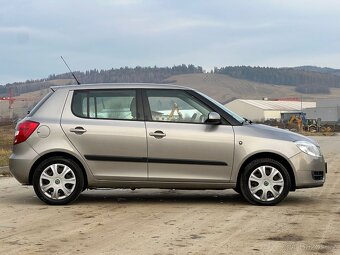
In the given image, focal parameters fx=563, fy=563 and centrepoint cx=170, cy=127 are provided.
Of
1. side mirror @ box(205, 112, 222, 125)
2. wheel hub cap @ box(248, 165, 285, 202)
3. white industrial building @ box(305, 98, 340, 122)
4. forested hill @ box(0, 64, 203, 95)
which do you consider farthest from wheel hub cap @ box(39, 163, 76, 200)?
white industrial building @ box(305, 98, 340, 122)

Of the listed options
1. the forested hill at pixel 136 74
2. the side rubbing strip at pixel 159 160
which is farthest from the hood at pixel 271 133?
the forested hill at pixel 136 74

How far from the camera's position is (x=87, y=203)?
8.46 m

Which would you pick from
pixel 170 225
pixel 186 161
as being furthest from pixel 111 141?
pixel 170 225

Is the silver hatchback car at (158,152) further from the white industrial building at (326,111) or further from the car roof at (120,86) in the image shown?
the white industrial building at (326,111)

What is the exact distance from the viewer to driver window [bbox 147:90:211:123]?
8125 millimetres

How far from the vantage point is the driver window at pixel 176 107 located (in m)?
8.12

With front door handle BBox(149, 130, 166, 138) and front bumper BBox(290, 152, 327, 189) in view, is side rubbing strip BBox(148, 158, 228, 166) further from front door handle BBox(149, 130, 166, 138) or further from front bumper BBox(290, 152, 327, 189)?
front bumper BBox(290, 152, 327, 189)

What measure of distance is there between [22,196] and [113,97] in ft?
8.34

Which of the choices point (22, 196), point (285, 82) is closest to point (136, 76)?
point (285, 82)

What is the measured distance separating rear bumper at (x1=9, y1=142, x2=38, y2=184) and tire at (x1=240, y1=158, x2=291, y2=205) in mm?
3047

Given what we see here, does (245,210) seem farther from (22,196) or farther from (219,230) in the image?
(22,196)

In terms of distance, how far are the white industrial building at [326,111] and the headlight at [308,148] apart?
323 ft

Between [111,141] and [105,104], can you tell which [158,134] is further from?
[105,104]

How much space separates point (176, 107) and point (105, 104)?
104 cm
